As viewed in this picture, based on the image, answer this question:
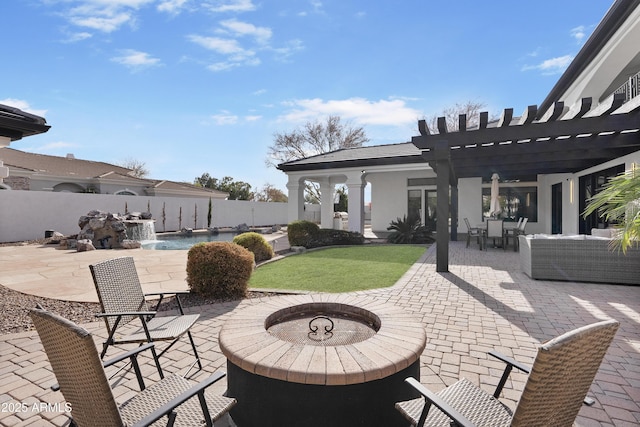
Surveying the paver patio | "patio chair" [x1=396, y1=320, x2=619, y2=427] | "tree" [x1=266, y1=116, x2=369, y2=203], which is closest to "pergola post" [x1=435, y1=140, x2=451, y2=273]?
the paver patio

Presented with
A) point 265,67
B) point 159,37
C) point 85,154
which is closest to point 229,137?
point 85,154

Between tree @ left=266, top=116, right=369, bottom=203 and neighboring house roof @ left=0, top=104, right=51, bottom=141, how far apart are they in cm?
2750

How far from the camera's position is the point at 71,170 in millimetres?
22828

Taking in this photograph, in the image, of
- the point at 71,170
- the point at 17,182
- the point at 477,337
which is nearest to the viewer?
the point at 477,337

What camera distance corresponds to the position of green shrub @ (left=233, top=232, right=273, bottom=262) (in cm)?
935

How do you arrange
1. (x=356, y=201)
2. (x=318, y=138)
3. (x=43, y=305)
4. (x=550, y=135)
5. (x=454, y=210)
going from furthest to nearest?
(x=318, y=138) < (x=356, y=201) < (x=454, y=210) < (x=550, y=135) < (x=43, y=305)

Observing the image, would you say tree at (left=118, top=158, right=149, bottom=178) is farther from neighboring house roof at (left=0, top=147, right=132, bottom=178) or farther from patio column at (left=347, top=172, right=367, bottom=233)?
patio column at (left=347, top=172, right=367, bottom=233)

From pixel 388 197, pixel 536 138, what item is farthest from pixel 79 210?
pixel 536 138

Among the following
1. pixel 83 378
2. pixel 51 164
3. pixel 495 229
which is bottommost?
pixel 83 378

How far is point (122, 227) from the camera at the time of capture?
13266 millimetres

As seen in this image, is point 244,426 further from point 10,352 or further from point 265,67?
point 265,67

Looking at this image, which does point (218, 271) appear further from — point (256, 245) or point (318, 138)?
point (318, 138)

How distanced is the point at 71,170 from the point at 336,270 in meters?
24.1

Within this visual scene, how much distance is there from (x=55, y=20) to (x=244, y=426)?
975cm
